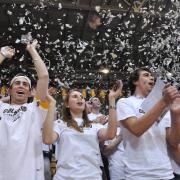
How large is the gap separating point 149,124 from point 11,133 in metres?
1.28

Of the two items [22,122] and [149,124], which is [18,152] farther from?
[149,124]

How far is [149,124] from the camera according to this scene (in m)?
3.08

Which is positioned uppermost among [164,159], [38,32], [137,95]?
[38,32]

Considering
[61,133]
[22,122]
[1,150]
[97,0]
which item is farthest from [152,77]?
[97,0]

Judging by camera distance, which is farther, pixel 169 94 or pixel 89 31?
pixel 89 31

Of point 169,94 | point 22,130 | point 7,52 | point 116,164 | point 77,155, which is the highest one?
point 7,52

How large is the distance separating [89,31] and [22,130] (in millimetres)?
10320

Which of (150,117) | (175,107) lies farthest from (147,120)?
(175,107)

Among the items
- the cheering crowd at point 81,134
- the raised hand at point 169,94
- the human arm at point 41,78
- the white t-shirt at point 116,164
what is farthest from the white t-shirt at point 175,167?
the human arm at point 41,78

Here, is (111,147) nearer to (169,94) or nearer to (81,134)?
(81,134)

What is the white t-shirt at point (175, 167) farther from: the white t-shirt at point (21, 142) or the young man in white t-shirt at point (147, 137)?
the white t-shirt at point (21, 142)

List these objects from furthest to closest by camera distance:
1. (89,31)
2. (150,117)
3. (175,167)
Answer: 1. (89,31)
2. (175,167)
3. (150,117)

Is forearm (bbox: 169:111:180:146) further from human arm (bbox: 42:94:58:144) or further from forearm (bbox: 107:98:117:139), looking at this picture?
human arm (bbox: 42:94:58:144)

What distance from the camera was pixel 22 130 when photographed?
353 centimetres
